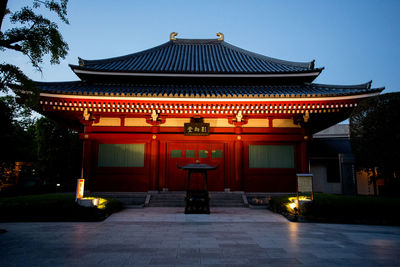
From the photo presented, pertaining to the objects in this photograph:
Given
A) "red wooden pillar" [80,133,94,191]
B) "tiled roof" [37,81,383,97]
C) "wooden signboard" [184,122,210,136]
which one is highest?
"tiled roof" [37,81,383,97]

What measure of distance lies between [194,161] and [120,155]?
393 centimetres

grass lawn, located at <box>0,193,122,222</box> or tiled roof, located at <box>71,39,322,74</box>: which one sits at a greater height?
tiled roof, located at <box>71,39,322,74</box>

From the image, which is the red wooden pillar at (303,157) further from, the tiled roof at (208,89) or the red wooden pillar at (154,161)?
the red wooden pillar at (154,161)

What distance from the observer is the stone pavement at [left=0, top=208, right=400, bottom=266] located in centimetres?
453

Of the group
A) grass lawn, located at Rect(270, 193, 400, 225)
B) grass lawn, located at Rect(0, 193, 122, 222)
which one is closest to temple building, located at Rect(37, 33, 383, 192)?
grass lawn, located at Rect(0, 193, 122, 222)

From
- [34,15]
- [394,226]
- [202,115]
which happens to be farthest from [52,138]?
[394,226]

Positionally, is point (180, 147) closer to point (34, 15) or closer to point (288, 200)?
point (288, 200)

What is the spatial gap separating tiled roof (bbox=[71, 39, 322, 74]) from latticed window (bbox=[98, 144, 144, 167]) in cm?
459

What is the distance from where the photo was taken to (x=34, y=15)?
6.03 m

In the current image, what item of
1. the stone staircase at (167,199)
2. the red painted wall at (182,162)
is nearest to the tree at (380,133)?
the red painted wall at (182,162)

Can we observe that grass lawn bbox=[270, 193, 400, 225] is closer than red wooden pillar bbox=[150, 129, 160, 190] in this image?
Yes

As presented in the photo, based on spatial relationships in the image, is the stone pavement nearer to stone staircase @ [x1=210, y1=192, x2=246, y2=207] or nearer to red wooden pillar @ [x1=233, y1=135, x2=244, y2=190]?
stone staircase @ [x1=210, y1=192, x2=246, y2=207]

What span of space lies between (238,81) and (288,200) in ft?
26.0

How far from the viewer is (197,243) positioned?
5.69m
